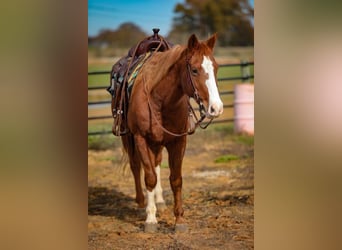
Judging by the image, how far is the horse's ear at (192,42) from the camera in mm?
2967

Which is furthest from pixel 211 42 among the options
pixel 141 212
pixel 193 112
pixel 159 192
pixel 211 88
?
pixel 141 212

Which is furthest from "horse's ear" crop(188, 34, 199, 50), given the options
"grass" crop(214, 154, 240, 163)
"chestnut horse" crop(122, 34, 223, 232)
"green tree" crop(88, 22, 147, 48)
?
"grass" crop(214, 154, 240, 163)

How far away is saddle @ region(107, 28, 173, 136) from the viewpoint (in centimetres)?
314

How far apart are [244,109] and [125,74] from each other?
0.67 meters

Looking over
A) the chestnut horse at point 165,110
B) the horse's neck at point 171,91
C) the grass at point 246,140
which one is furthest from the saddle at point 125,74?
the grass at point 246,140

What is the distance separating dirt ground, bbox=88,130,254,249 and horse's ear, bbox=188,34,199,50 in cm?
49

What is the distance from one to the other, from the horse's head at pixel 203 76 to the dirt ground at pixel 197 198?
28 cm

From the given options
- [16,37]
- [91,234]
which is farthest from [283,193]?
[16,37]

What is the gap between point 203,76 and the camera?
2.96 m

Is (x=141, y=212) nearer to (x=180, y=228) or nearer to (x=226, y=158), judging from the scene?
(x=180, y=228)

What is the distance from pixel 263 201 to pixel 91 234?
3.06ft

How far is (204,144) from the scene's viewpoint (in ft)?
10.5

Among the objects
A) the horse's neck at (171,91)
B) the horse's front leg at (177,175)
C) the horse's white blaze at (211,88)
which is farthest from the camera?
the horse's front leg at (177,175)

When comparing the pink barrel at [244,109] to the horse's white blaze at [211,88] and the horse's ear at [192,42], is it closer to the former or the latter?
the horse's white blaze at [211,88]
